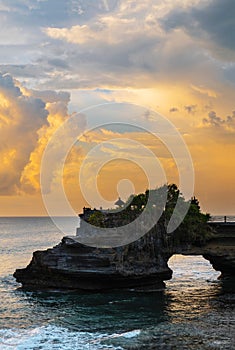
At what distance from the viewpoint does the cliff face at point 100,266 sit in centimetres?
4656

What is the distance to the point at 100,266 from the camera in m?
46.3

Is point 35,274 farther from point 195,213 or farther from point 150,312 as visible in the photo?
point 195,213

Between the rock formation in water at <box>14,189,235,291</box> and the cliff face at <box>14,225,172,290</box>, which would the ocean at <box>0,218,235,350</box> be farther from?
the rock formation in water at <box>14,189,235,291</box>

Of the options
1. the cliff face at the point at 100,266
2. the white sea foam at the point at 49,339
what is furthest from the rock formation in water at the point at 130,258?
the white sea foam at the point at 49,339

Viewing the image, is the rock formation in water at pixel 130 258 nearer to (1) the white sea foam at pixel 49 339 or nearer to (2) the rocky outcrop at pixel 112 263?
(2) the rocky outcrop at pixel 112 263

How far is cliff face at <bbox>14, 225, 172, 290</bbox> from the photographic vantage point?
46.6 meters

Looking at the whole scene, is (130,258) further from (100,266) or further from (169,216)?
(169,216)

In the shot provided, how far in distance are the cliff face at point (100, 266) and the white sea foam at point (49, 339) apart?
36.9ft

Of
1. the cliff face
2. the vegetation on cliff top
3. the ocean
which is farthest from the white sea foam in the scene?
the vegetation on cliff top

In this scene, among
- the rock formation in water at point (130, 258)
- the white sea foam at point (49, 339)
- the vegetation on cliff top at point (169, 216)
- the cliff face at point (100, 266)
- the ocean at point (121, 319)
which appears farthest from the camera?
the vegetation on cliff top at point (169, 216)

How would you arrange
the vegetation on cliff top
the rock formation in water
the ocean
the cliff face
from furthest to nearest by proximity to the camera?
the vegetation on cliff top → the rock formation in water → the cliff face → the ocean

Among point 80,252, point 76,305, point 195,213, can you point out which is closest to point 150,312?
point 76,305

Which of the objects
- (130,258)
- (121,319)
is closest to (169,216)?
(130,258)

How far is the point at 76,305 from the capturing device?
43156mm
